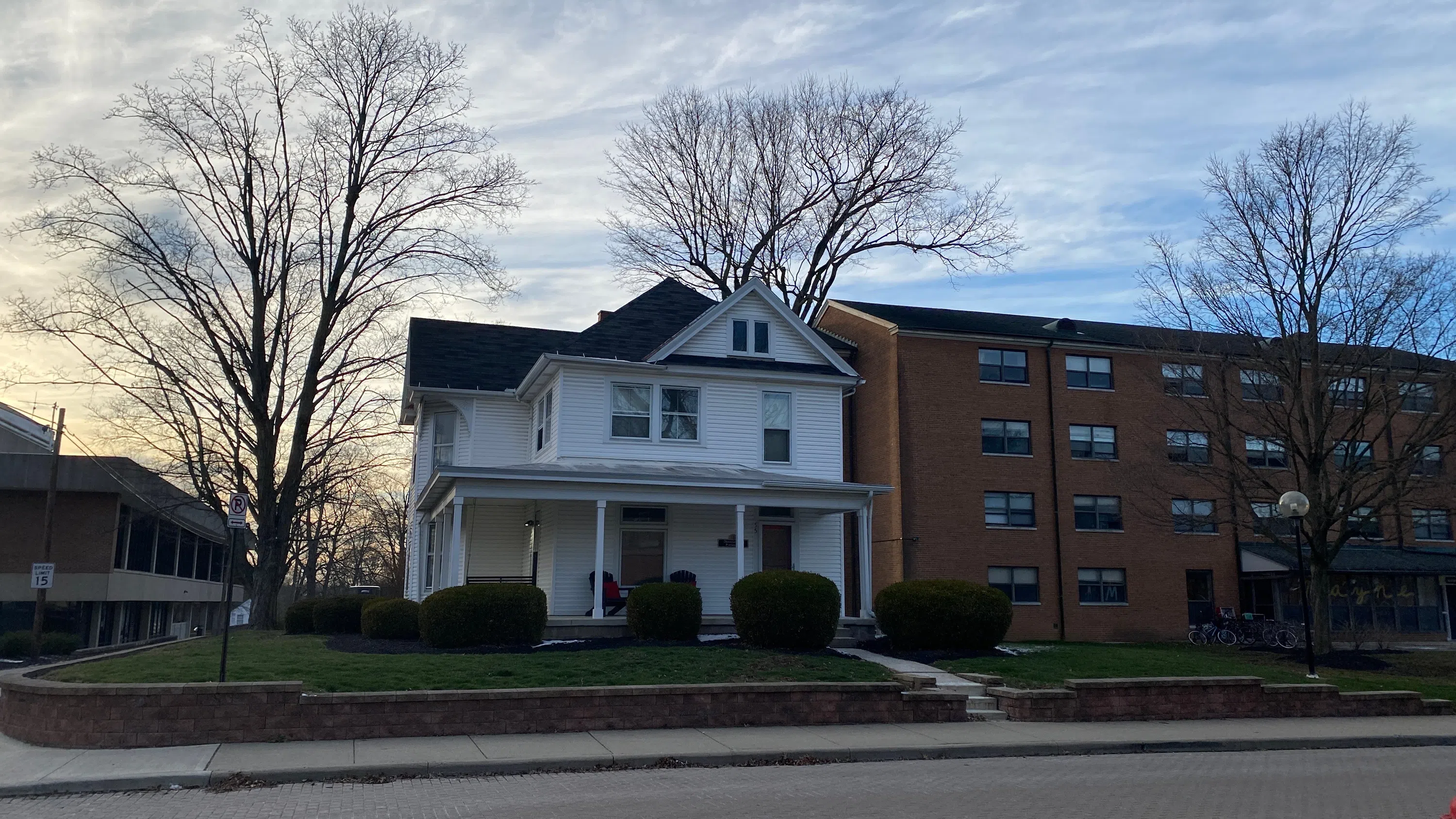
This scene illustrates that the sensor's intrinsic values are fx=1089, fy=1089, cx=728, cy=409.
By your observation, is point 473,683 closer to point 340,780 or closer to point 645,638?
point 340,780

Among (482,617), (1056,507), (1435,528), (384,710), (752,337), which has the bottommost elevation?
(384,710)

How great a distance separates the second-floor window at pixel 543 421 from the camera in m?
26.1

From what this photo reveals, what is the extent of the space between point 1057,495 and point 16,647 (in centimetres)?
3356

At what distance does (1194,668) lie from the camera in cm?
2034

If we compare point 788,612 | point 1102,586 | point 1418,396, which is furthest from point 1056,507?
point 788,612

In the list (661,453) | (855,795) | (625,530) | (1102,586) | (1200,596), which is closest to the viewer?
(855,795)

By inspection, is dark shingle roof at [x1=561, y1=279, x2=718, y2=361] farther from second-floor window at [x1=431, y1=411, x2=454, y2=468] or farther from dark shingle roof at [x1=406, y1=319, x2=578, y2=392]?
second-floor window at [x1=431, y1=411, x2=454, y2=468]

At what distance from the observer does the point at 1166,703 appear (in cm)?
1666

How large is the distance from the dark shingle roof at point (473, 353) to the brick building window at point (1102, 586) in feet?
59.7

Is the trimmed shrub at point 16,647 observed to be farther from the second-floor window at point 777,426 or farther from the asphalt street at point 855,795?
the asphalt street at point 855,795

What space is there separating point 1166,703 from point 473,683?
10.4 m

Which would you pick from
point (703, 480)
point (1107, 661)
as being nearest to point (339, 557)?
point (703, 480)

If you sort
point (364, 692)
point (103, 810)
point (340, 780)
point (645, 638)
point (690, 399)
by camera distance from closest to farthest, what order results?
point (103, 810) < point (340, 780) < point (364, 692) < point (645, 638) < point (690, 399)

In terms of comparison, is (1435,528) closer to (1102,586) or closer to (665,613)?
(1102,586)
